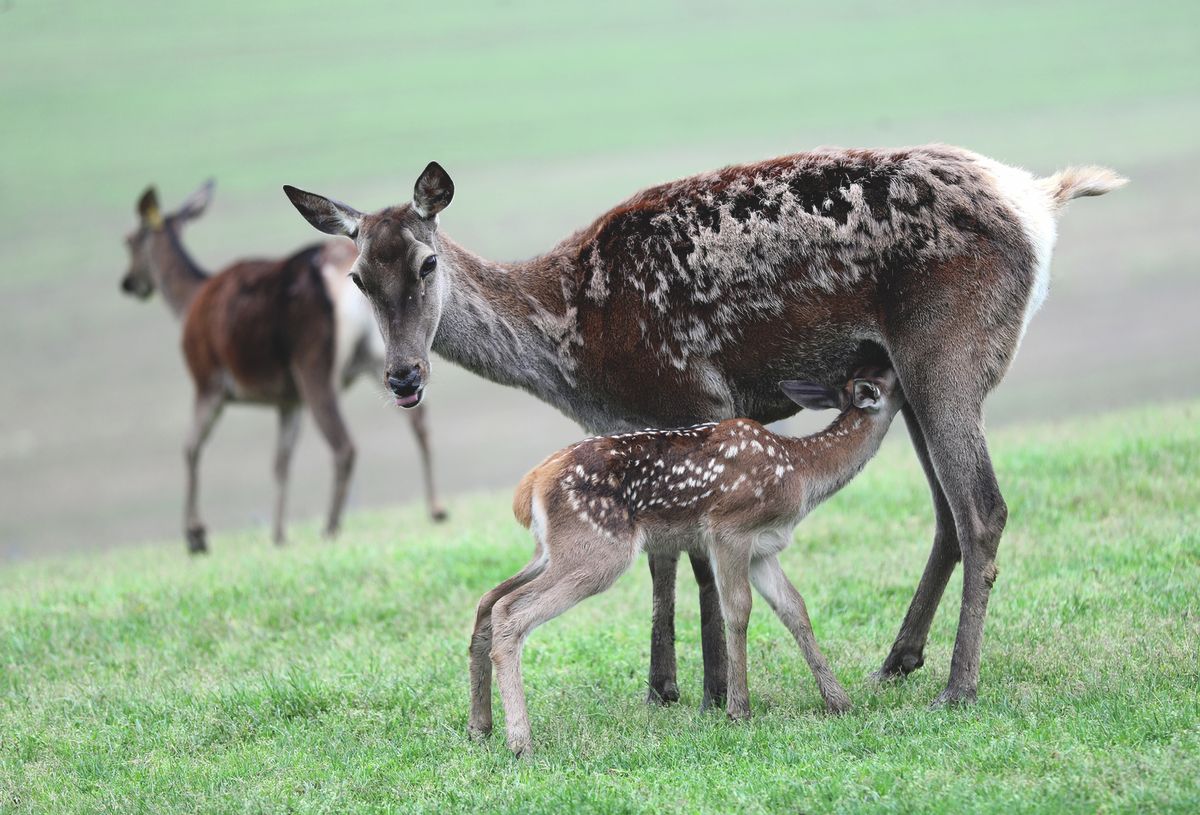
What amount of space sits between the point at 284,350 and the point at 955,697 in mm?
7795

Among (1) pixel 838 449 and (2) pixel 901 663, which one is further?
(2) pixel 901 663

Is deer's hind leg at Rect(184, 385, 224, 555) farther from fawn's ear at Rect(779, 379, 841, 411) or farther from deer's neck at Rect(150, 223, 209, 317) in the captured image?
fawn's ear at Rect(779, 379, 841, 411)

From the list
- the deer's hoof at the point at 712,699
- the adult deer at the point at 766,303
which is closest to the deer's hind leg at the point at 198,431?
the adult deer at the point at 766,303

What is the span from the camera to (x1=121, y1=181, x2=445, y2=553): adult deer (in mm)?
12531

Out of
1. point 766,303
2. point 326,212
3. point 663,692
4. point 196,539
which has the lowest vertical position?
point 196,539

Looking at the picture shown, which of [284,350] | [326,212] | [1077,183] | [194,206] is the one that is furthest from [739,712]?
[194,206]

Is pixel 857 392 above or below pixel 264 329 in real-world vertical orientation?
above

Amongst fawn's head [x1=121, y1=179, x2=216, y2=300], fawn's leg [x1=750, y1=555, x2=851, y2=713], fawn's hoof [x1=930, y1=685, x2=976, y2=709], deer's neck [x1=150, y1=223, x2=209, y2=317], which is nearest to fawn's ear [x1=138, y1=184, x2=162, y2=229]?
fawn's head [x1=121, y1=179, x2=216, y2=300]

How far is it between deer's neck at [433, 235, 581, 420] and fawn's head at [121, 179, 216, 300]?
8216mm

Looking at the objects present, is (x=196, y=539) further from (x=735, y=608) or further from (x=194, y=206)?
(x=735, y=608)

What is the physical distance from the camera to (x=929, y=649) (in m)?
7.31

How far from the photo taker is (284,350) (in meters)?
12.7

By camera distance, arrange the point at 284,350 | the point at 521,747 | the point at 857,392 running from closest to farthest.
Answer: the point at 521,747 → the point at 857,392 → the point at 284,350

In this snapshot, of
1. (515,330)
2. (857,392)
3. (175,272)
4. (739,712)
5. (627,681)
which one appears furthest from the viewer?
(175,272)
